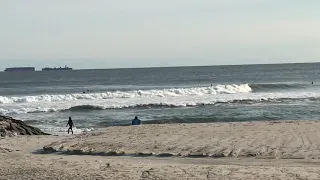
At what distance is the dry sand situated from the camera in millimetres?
9773

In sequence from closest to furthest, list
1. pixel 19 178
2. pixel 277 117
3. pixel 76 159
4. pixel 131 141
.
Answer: pixel 19 178 → pixel 76 159 → pixel 131 141 → pixel 277 117

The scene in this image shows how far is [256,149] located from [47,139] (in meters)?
8.05

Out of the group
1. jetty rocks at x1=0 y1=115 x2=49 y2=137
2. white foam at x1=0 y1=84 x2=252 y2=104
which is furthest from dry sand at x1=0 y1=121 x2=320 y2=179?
white foam at x1=0 y1=84 x2=252 y2=104

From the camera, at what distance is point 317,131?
51.4 ft

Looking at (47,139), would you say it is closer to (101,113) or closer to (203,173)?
(203,173)

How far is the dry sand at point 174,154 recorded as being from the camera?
385 inches

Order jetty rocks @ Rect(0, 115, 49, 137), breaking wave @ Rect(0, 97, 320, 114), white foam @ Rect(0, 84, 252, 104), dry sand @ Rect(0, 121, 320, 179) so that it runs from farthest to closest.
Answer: white foam @ Rect(0, 84, 252, 104)
breaking wave @ Rect(0, 97, 320, 114)
jetty rocks @ Rect(0, 115, 49, 137)
dry sand @ Rect(0, 121, 320, 179)

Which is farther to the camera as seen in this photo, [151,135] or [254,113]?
[254,113]

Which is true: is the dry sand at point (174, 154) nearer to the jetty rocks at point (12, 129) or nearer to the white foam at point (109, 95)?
the jetty rocks at point (12, 129)

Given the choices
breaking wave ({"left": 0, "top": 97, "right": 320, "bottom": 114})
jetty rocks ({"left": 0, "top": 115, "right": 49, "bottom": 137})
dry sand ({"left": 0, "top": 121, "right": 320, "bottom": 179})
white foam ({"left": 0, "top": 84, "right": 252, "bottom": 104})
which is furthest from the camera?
white foam ({"left": 0, "top": 84, "right": 252, "bottom": 104})

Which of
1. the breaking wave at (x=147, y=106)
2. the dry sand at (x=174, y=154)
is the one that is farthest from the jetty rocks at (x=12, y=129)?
the breaking wave at (x=147, y=106)

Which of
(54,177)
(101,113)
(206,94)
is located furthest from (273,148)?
(206,94)

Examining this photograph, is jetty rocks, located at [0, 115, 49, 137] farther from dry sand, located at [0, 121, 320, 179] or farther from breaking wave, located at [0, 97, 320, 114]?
breaking wave, located at [0, 97, 320, 114]

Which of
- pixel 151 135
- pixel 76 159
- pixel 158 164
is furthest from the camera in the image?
pixel 151 135
